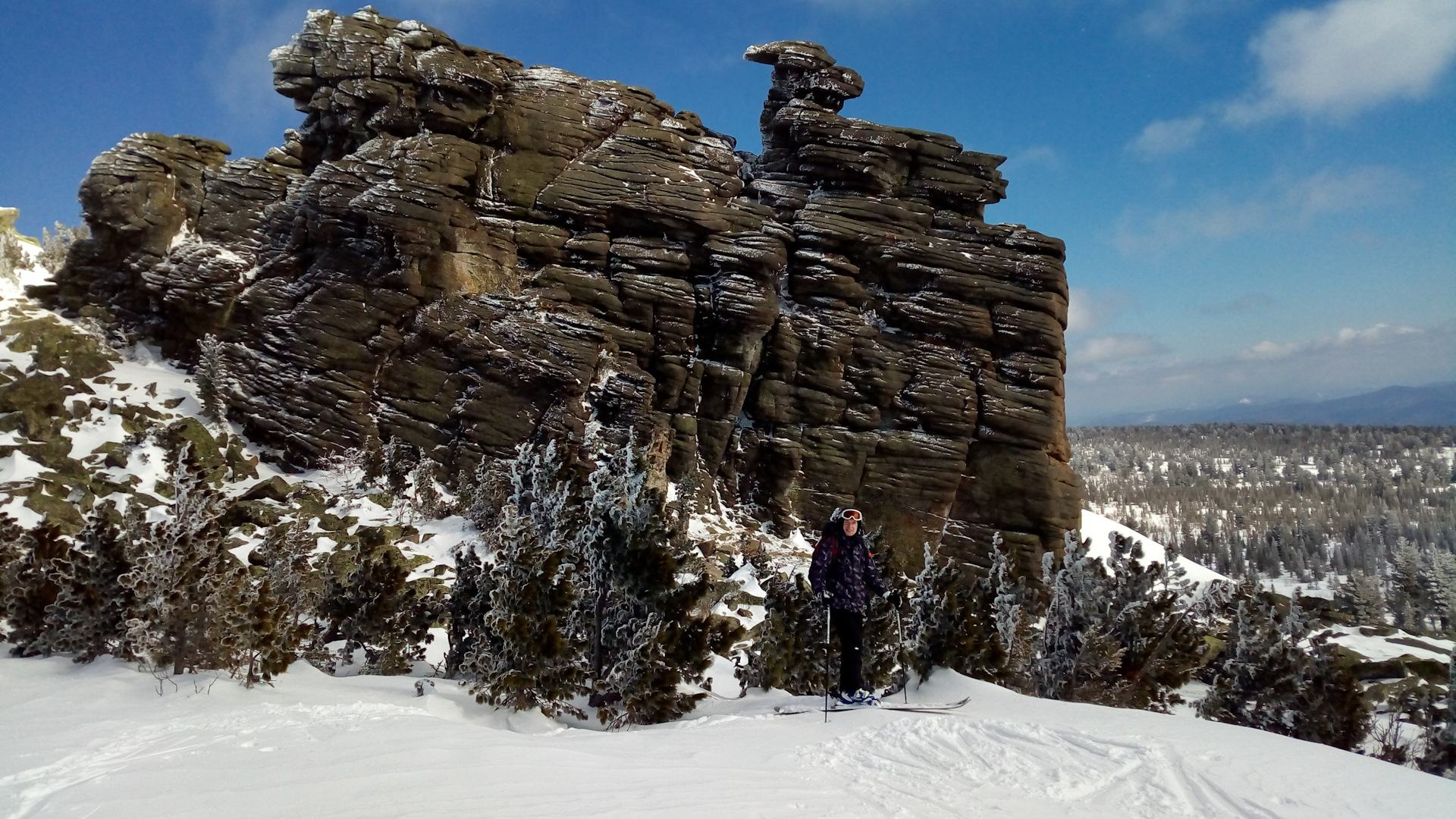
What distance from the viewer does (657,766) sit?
6.22 m

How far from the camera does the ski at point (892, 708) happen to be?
8352mm

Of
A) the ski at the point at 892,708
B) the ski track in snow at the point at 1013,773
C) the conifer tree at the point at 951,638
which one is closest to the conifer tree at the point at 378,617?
the ski at the point at 892,708

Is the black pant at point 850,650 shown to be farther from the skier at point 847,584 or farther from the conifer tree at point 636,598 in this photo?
the conifer tree at point 636,598

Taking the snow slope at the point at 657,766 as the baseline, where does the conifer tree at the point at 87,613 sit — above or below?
above

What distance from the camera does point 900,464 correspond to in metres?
36.4

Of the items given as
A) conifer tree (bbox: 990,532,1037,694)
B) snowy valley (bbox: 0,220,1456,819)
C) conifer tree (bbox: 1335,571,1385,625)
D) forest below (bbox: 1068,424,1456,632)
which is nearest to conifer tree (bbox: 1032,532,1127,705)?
conifer tree (bbox: 990,532,1037,694)

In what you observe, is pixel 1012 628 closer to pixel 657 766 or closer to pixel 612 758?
pixel 657 766

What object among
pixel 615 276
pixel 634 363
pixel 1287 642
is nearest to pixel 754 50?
pixel 615 276

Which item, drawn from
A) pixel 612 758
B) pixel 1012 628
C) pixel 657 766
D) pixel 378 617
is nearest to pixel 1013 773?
pixel 657 766

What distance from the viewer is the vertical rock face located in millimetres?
32375

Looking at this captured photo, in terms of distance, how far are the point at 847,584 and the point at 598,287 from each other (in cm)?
2867

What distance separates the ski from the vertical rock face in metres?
24.4

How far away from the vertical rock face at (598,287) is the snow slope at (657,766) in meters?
24.9

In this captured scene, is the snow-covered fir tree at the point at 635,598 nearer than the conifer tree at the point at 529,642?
No
